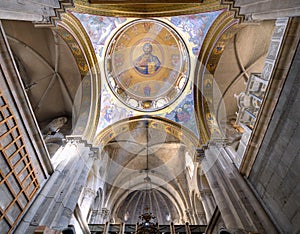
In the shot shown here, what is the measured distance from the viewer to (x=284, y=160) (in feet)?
13.6

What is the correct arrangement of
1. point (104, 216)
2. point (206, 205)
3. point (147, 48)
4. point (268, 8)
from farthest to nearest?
point (147, 48), point (104, 216), point (206, 205), point (268, 8)

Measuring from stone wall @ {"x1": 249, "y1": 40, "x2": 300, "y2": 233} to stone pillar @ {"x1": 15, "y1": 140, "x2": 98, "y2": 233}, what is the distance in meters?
5.79

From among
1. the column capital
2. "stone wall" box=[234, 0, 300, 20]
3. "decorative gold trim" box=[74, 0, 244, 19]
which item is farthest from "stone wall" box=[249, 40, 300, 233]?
"decorative gold trim" box=[74, 0, 244, 19]

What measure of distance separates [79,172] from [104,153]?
6.05m

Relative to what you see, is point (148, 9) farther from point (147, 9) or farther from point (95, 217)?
point (95, 217)

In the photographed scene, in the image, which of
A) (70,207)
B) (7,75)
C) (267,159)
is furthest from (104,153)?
(267,159)

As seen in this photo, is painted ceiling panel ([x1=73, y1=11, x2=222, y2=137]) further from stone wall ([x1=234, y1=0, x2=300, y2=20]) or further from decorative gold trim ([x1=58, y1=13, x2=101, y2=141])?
stone wall ([x1=234, y1=0, x2=300, y2=20])

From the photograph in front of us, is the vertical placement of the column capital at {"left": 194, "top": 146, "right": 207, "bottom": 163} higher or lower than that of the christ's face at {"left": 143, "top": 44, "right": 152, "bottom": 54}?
lower

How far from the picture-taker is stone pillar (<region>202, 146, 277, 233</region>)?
4733mm

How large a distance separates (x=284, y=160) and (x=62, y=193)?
647 centimetres

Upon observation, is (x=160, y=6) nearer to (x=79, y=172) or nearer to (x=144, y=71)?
(x=144, y=71)

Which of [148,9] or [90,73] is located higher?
[148,9]

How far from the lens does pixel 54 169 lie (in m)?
6.05

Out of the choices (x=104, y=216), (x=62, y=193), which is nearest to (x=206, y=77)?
(x=62, y=193)
